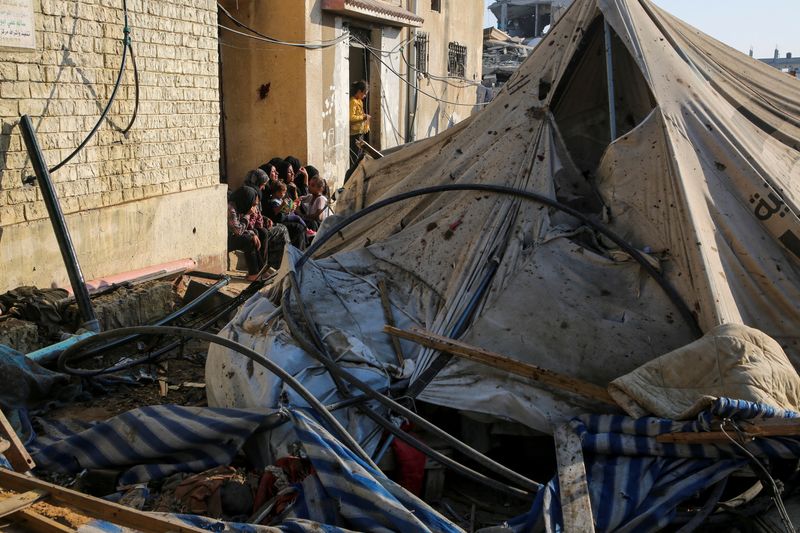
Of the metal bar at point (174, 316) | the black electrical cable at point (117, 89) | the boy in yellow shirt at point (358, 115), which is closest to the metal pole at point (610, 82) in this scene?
the metal bar at point (174, 316)

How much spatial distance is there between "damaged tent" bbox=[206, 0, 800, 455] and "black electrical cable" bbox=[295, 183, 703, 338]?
0.05 feet

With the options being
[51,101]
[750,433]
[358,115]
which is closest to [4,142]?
[51,101]

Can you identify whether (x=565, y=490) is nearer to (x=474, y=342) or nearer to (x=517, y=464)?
(x=517, y=464)

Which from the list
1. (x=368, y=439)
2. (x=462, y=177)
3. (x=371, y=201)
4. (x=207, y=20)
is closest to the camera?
(x=368, y=439)

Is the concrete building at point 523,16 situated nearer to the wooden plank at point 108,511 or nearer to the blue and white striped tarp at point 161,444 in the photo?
the blue and white striped tarp at point 161,444

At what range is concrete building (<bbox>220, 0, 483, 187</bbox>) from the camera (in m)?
11.2

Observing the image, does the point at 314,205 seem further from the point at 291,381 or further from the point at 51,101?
the point at 291,381

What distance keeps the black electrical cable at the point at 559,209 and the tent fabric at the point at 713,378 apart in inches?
16.8

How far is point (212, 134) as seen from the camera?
8664 mm

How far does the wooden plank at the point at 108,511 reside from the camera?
2674mm

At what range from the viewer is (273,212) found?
9.18 metres

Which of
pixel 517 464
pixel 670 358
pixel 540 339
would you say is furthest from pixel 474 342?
pixel 670 358

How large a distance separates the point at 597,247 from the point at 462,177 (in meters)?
1.24

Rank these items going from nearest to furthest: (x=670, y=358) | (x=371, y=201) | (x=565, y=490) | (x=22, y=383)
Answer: (x=565, y=490) → (x=670, y=358) → (x=22, y=383) → (x=371, y=201)
